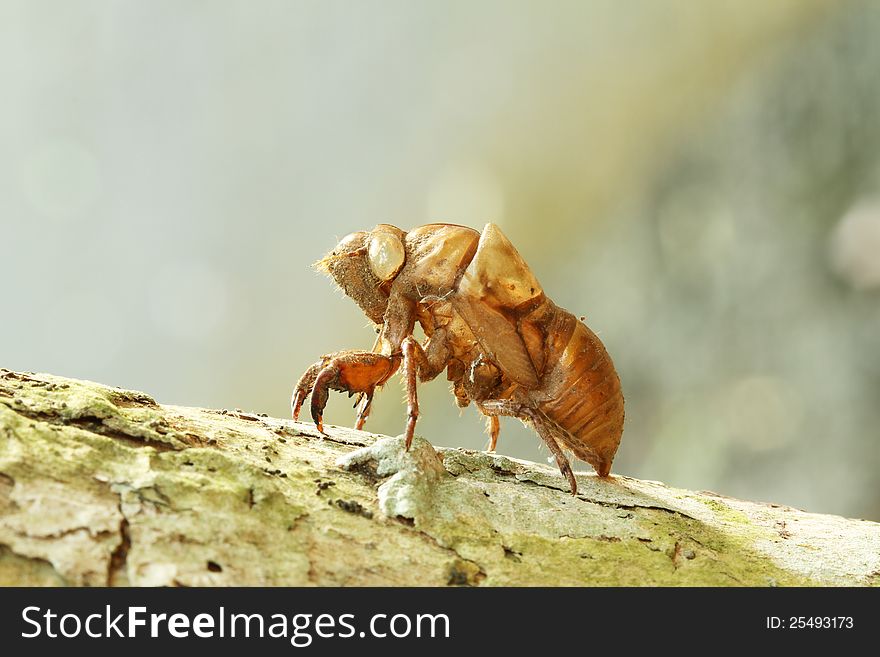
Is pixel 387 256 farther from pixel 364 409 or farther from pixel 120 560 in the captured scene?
pixel 120 560

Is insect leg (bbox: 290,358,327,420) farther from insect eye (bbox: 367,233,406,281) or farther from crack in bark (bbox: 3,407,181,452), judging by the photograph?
crack in bark (bbox: 3,407,181,452)

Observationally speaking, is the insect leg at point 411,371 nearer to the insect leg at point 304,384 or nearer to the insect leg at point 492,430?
the insect leg at point 304,384

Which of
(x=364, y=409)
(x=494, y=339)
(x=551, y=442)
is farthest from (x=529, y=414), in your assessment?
(x=364, y=409)

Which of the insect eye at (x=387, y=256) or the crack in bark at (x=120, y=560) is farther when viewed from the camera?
the insect eye at (x=387, y=256)

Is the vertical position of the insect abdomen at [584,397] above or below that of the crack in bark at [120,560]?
above

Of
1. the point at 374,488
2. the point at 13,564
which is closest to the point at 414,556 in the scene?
the point at 374,488

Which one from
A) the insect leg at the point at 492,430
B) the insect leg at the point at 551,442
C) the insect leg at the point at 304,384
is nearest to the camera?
the insect leg at the point at 551,442

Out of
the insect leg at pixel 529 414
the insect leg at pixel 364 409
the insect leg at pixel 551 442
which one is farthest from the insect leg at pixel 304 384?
the insect leg at pixel 551 442

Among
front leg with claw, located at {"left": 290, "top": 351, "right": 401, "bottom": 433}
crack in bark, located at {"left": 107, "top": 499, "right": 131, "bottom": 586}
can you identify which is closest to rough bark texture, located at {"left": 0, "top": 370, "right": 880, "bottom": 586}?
crack in bark, located at {"left": 107, "top": 499, "right": 131, "bottom": 586}
